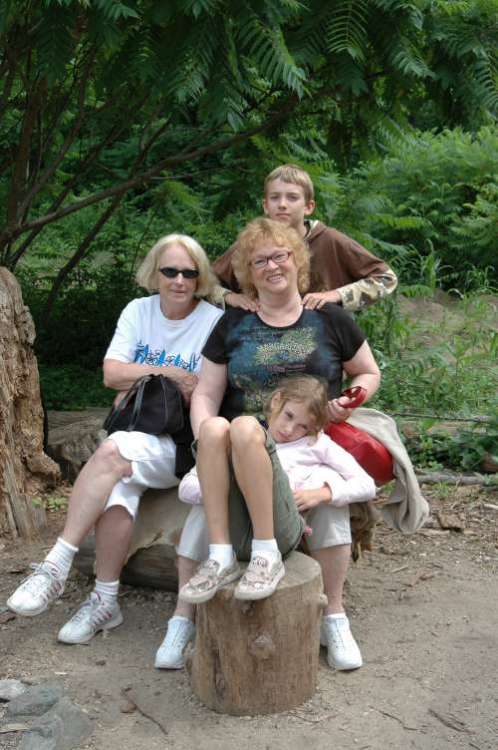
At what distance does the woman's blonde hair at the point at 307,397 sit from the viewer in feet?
12.4

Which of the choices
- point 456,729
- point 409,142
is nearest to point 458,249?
point 409,142

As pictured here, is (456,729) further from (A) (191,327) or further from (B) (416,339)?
(B) (416,339)

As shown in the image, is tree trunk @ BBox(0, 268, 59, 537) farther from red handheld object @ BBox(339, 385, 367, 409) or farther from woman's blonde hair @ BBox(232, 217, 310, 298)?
red handheld object @ BBox(339, 385, 367, 409)

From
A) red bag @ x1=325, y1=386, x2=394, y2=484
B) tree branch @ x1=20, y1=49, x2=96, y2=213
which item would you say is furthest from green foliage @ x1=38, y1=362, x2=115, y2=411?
red bag @ x1=325, y1=386, x2=394, y2=484

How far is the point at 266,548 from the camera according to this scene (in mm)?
3410

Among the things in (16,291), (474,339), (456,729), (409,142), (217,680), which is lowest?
(456,729)

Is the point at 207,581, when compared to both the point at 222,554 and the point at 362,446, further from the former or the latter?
the point at 362,446

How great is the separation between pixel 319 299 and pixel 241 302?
33 cm

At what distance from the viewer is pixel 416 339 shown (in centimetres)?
916

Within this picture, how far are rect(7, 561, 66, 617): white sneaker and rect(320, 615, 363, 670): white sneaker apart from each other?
41.1 inches

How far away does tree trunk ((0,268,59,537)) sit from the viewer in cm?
510

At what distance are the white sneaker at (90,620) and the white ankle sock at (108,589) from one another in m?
0.01

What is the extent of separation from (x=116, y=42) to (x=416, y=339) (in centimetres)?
537

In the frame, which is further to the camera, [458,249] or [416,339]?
[458,249]
